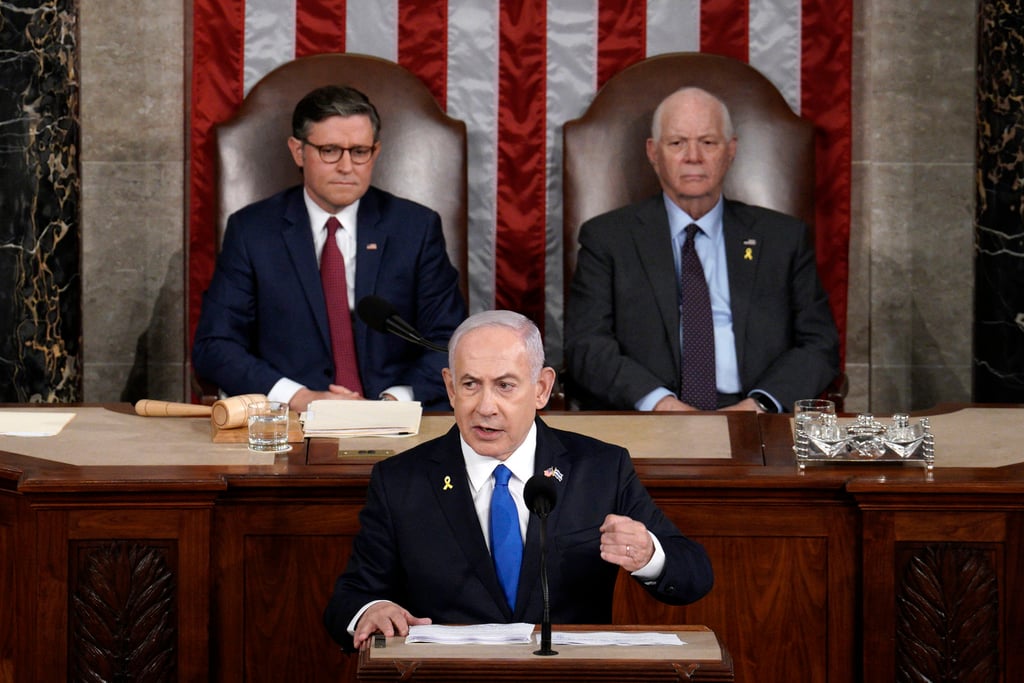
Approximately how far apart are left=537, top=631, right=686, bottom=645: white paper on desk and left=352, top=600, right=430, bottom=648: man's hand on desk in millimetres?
296

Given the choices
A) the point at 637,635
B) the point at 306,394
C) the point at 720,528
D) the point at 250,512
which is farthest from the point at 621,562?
the point at 306,394

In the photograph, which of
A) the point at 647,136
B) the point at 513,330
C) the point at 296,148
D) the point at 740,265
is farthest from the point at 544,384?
the point at 647,136

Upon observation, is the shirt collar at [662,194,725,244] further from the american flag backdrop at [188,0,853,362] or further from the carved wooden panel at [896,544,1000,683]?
the carved wooden panel at [896,544,1000,683]

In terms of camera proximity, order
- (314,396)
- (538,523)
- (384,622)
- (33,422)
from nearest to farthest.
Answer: (384,622), (538,523), (33,422), (314,396)

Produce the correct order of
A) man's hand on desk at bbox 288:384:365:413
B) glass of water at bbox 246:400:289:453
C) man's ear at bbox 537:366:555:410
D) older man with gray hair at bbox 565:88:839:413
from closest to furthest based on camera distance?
man's ear at bbox 537:366:555:410, glass of water at bbox 246:400:289:453, man's hand on desk at bbox 288:384:365:413, older man with gray hair at bbox 565:88:839:413

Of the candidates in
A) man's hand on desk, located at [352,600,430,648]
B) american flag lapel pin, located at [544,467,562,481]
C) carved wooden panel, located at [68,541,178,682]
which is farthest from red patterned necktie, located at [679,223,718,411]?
man's hand on desk, located at [352,600,430,648]

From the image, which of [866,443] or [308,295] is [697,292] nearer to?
[308,295]

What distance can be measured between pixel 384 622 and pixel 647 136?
10.5ft

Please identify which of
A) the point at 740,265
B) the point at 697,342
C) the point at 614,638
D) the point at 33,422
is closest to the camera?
the point at 614,638

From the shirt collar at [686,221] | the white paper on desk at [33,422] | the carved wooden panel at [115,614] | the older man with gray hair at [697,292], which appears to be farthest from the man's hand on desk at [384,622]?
the shirt collar at [686,221]

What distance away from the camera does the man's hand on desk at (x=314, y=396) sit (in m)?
4.67

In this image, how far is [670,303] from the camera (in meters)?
5.12

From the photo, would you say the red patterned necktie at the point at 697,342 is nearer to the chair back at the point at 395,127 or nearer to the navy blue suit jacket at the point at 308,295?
the navy blue suit jacket at the point at 308,295

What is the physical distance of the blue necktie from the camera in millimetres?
2943
